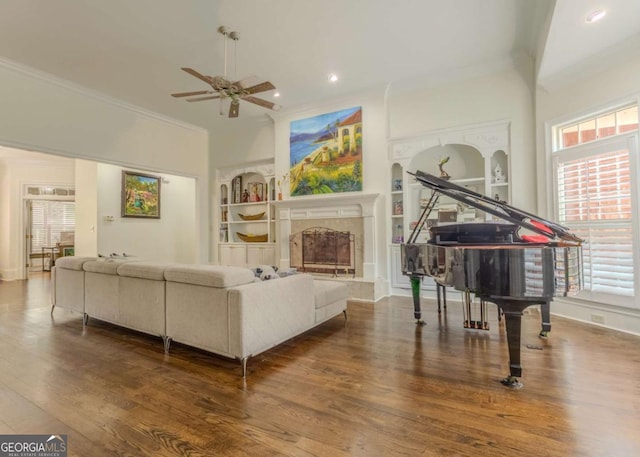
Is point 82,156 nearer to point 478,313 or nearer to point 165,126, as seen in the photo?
point 165,126

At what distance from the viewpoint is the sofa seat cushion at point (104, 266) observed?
3.40 meters

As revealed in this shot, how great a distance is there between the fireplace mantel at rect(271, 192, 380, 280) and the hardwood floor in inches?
82.8

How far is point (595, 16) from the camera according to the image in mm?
2955

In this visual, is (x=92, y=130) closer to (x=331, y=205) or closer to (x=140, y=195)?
(x=140, y=195)

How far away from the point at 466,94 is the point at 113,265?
5.45m

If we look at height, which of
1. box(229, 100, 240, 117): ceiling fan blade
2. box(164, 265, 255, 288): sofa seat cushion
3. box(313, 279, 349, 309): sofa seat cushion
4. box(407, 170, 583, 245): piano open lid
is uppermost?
box(229, 100, 240, 117): ceiling fan blade

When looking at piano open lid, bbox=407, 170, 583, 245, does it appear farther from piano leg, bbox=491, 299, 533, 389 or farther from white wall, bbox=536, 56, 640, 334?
white wall, bbox=536, 56, 640, 334

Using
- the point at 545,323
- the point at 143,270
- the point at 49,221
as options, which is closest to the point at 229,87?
the point at 143,270

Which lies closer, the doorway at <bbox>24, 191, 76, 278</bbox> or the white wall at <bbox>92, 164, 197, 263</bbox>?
the white wall at <bbox>92, 164, 197, 263</bbox>

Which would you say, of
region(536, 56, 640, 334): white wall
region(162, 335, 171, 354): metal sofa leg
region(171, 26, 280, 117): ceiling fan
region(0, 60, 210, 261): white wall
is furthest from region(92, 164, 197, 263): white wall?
region(536, 56, 640, 334): white wall

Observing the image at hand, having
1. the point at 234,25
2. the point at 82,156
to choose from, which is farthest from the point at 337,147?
the point at 82,156

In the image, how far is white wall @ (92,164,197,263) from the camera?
21.7 ft

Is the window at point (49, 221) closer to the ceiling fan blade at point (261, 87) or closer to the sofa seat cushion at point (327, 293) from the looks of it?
the ceiling fan blade at point (261, 87)

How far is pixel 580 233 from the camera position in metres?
3.83
